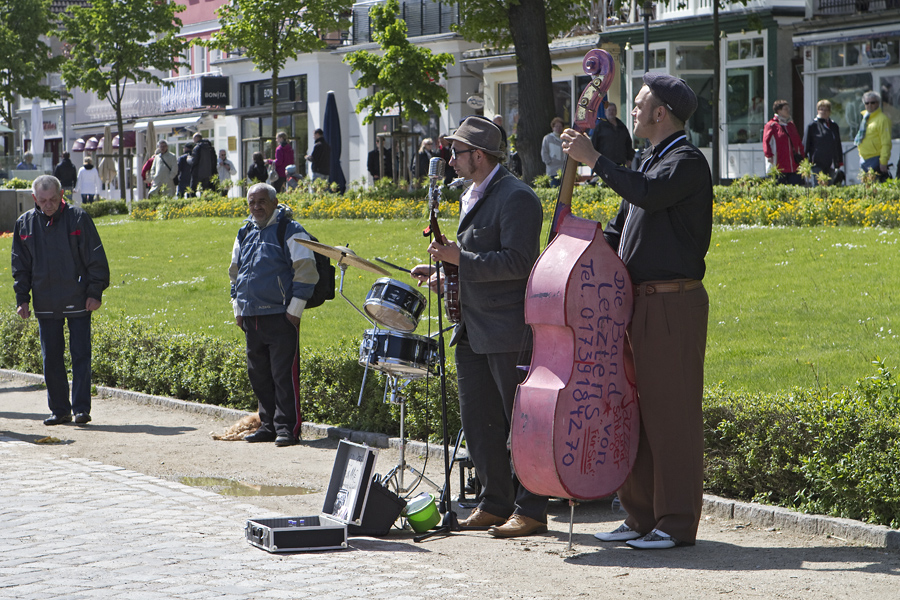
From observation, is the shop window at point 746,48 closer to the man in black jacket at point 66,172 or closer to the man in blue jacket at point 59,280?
the man in black jacket at point 66,172

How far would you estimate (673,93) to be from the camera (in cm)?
576

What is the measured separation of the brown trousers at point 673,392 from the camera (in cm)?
574


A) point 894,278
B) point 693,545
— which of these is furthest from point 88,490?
point 894,278

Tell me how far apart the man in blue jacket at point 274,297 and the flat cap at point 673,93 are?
4.13 meters

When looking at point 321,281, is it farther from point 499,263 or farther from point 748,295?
point 748,295

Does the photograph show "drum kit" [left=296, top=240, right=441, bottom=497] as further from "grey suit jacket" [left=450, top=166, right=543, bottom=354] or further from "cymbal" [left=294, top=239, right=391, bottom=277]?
"grey suit jacket" [left=450, top=166, right=543, bottom=354]

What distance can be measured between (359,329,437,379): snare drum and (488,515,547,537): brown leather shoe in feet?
3.00

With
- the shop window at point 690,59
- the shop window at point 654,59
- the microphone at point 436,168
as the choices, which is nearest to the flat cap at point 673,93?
the microphone at point 436,168

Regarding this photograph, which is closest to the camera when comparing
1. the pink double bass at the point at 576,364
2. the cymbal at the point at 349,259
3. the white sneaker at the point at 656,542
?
the pink double bass at the point at 576,364

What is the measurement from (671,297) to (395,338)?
5.39ft

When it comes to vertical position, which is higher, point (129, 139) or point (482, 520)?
point (129, 139)

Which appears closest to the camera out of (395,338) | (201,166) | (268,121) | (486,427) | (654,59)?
(486,427)

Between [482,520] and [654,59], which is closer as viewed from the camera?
[482,520]

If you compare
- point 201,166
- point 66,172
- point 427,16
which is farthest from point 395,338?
point 427,16
